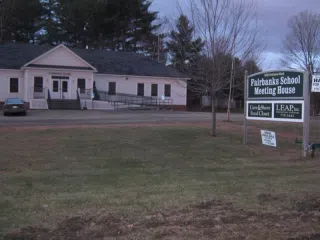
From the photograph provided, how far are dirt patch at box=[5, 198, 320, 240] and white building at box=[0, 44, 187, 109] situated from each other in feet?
105

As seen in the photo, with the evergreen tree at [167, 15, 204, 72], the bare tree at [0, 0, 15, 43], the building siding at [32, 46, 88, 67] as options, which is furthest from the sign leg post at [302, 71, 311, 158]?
the bare tree at [0, 0, 15, 43]

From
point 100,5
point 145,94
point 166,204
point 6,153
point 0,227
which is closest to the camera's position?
point 0,227

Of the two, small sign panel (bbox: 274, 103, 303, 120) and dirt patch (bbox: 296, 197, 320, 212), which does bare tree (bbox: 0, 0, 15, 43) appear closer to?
small sign panel (bbox: 274, 103, 303, 120)

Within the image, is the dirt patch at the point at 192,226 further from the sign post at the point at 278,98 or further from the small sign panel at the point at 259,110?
→ the small sign panel at the point at 259,110

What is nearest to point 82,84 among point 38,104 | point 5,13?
point 38,104

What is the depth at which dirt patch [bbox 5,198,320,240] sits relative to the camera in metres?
5.42

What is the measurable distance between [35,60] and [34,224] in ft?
114

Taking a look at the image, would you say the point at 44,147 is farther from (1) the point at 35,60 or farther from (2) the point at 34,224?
(1) the point at 35,60

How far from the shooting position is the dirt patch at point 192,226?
17.8 feet

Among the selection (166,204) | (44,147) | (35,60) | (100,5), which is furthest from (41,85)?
(166,204)

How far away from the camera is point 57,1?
5828 centimetres

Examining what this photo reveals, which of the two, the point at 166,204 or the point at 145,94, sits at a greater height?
the point at 145,94

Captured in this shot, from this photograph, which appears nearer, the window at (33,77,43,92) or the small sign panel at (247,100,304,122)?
the small sign panel at (247,100,304,122)

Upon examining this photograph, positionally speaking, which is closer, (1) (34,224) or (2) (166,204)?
(1) (34,224)
